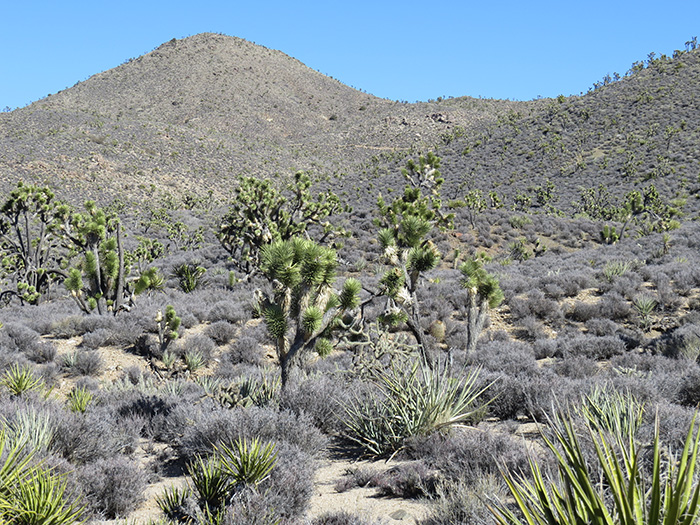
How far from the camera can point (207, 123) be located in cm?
8262

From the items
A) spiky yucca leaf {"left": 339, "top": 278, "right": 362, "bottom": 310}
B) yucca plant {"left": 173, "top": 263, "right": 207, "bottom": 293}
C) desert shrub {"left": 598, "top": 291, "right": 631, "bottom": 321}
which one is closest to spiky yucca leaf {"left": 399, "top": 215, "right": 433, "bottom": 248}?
spiky yucca leaf {"left": 339, "top": 278, "right": 362, "bottom": 310}

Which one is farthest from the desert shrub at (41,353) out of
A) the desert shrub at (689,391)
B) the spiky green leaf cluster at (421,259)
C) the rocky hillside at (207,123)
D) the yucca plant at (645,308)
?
the rocky hillside at (207,123)

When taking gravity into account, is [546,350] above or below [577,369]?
below

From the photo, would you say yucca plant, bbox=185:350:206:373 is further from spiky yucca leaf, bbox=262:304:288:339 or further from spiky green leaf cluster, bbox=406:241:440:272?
spiky green leaf cluster, bbox=406:241:440:272

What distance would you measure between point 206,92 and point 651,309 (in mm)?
91093

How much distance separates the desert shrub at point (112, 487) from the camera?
4.00m

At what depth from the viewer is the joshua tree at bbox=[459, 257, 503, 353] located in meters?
9.02

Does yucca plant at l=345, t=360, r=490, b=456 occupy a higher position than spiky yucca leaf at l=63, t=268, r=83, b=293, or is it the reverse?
spiky yucca leaf at l=63, t=268, r=83, b=293

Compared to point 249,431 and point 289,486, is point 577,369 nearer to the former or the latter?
point 249,431

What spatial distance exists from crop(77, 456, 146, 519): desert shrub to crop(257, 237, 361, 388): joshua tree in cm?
239

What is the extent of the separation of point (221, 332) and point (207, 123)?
76.9 meters

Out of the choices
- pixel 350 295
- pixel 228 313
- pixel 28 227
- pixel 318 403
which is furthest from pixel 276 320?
pixel 28 227

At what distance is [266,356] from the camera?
40.1 ft

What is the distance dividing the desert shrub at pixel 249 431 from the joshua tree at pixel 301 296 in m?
1.29
